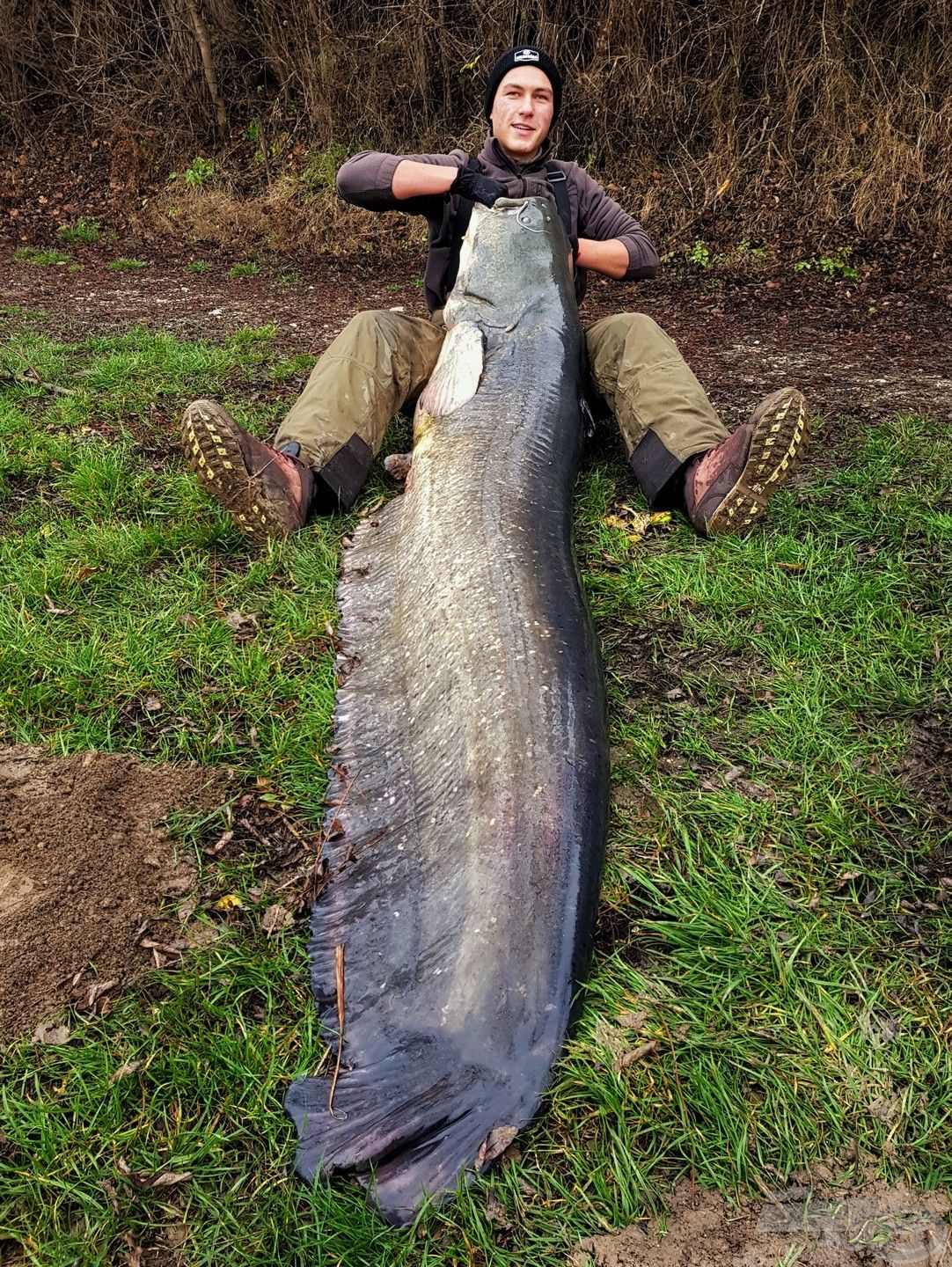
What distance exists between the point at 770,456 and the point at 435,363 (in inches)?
62.9

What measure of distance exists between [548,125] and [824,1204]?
4.52m

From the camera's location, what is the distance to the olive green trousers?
3619 mm

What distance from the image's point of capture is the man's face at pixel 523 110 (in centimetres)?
429

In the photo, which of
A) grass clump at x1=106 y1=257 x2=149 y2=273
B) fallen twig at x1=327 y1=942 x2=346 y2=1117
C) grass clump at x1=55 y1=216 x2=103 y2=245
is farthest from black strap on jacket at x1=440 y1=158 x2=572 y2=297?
grass clump at x1=55 y1=216 x2=103 y2=245

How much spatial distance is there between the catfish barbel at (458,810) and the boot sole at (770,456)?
2.06ft

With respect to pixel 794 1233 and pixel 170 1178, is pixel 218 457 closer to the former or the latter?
pixel 170 1178

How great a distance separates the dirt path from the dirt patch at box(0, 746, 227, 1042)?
3.50 metres

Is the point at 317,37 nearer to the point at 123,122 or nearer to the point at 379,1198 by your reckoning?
the point at 123,122

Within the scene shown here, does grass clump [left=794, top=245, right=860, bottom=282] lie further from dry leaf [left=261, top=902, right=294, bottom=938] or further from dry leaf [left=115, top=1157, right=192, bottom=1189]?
dry leaf [left=115, top=1157, right=192, bottom=1189]

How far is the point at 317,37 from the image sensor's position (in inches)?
380

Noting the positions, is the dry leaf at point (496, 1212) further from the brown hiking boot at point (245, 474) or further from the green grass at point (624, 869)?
the brown hiking boot at point (245, 474)

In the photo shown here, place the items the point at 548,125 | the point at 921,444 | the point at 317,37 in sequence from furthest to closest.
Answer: the point at 317,37 < the point at 548,125 < the point at 921,444

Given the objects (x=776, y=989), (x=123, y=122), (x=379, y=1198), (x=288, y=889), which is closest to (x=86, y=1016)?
(x=288, y=889)

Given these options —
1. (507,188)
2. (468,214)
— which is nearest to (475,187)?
(468,214)
